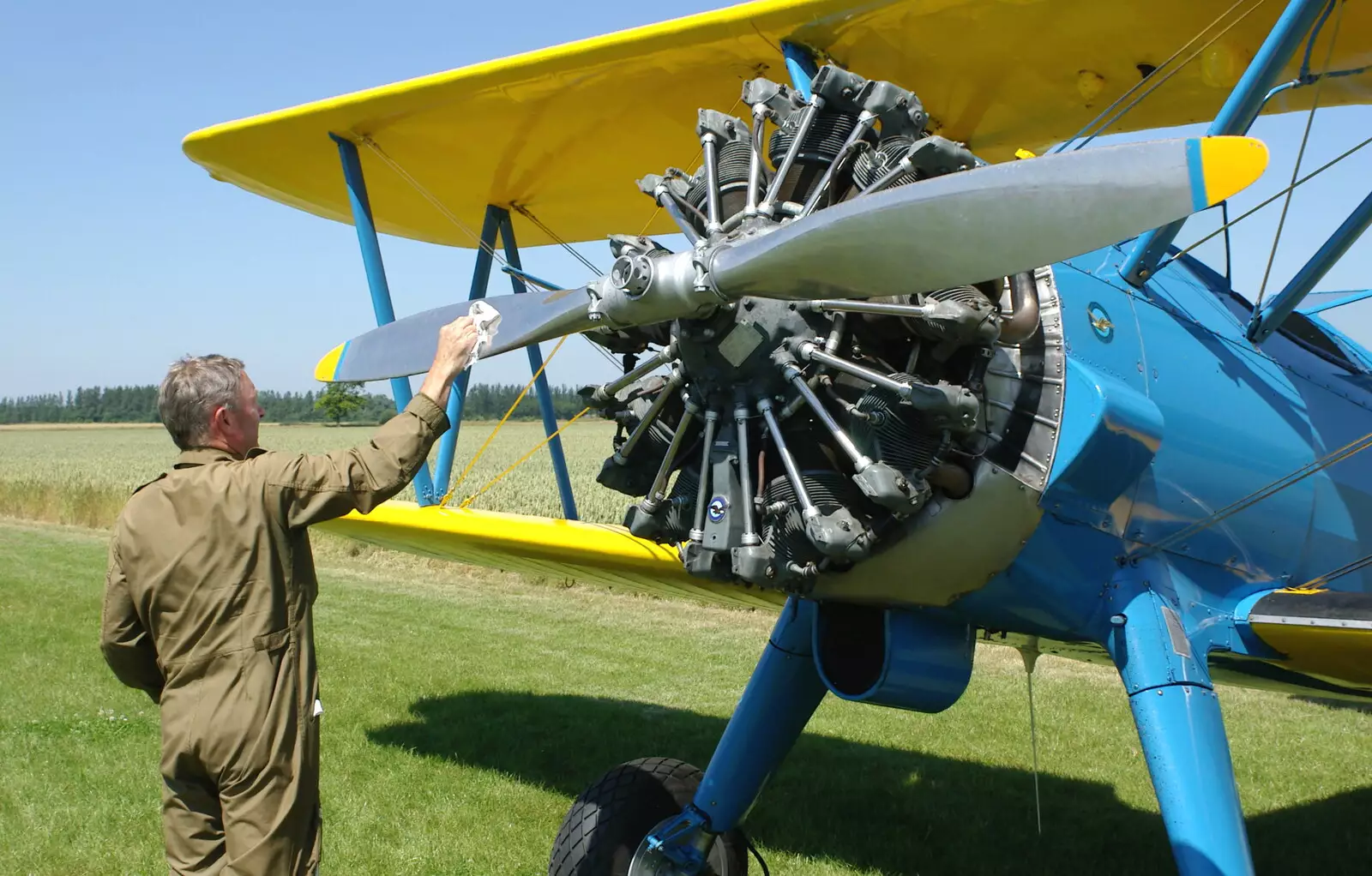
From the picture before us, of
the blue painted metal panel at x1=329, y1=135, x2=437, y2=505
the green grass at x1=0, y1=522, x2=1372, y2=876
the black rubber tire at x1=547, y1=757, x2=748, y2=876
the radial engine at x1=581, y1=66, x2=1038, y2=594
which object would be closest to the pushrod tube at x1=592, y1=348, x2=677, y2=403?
the radial engine at x1=581, y1=66, x2=1038, y2=594

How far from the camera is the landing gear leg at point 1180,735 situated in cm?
323

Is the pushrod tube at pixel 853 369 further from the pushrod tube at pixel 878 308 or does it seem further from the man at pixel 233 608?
the man at pixel 233 608

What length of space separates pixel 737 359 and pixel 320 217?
5.82 m

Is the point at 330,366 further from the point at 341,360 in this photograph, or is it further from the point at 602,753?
the point at 602,753

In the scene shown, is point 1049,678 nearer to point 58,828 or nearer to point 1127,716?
point 1127,716

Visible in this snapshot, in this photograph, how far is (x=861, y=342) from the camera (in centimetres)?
294

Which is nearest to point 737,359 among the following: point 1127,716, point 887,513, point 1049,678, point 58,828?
point 887,513

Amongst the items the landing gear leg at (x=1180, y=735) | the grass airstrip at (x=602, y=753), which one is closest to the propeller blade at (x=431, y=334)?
the landing gear leg at (x=1180, y=735)

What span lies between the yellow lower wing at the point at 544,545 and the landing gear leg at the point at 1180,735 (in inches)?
61.5

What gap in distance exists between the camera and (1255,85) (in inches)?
138

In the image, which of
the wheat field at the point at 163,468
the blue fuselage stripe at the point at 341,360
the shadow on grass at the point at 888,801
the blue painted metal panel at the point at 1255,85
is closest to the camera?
the blue painted metal panel at the point at 1255,85

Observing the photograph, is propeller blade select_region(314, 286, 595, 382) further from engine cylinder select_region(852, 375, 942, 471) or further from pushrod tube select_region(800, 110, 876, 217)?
engine cylinder select_region(852, 375, 942, 471)

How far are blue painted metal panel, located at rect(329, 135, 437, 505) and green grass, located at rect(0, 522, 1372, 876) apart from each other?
172 cm

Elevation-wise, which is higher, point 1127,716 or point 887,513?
point 887,513
